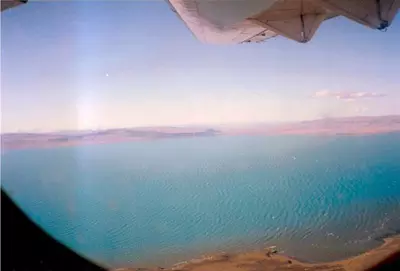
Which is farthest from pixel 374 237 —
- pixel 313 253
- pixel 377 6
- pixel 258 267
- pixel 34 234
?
pixel 34 234

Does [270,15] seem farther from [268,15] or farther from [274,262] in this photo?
[274,262]

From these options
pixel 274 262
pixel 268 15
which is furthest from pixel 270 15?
pixel 274 262

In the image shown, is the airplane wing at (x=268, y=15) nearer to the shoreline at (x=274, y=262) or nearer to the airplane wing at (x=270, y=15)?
the airplane wing at (x=270, y=15)

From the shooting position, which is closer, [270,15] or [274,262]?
[270,15]

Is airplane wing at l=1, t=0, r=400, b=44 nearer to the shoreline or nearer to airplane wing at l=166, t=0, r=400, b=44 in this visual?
airplane wing at l=166, t=0, r=400, b=44

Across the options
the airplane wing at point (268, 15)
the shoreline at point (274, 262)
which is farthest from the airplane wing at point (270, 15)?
the shoreline at point (274, 262)

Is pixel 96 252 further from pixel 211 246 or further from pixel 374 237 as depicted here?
pixel 374 237

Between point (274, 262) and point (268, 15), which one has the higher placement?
A: point (268, 15)
